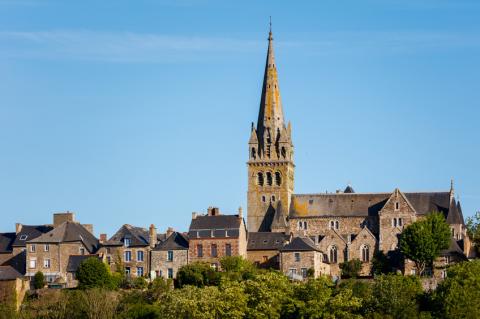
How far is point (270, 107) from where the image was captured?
124812 mm

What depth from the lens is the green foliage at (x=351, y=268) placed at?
110m

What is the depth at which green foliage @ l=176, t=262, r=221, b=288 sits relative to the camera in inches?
4058

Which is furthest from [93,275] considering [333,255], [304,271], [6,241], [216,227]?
[333,255]

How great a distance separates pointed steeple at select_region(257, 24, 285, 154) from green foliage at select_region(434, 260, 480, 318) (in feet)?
106

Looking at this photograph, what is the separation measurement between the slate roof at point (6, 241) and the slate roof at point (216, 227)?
15.3 m

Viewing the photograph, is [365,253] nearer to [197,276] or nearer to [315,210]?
[315,210]

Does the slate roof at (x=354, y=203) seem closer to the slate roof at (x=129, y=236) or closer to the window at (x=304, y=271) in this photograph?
the window at (x=304, y=271)

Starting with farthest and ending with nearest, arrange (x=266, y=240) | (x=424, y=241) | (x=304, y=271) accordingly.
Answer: (x=266, y=240) → (x=304, y=271) → (x=424, y=241)

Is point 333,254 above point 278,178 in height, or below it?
below

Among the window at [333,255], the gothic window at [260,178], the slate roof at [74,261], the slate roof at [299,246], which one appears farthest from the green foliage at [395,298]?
the gothic window at [260,178]

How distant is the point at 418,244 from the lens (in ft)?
348

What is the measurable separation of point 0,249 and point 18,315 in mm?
18479

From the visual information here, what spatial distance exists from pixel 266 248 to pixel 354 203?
395 inches

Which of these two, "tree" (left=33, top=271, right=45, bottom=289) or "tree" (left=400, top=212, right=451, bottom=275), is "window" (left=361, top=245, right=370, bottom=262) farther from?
"tree" (left=33, top=271, right=45, bottom=289)
